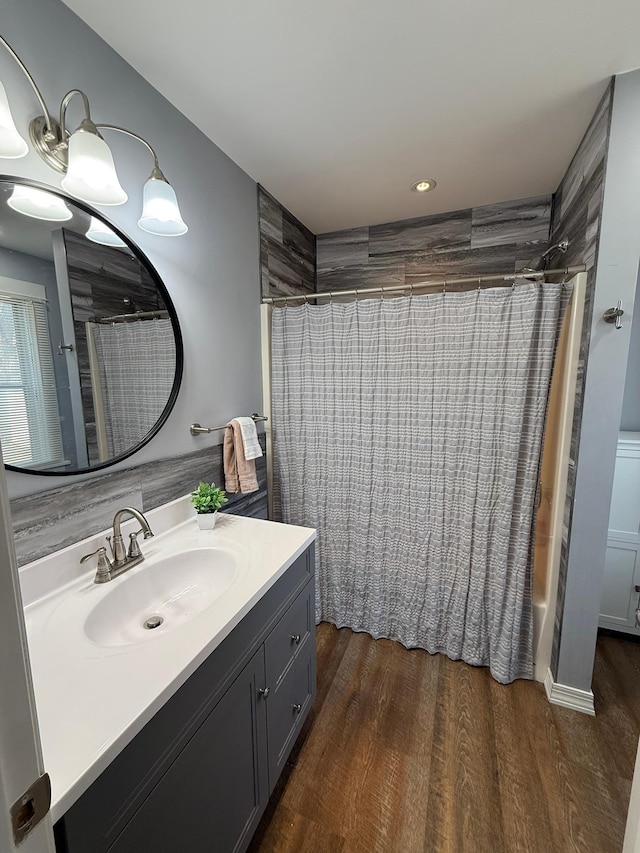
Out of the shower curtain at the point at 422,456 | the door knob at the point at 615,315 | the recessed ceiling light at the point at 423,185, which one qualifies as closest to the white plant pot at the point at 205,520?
the shower curtain at the point at 422,456

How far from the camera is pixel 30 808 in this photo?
1.29 feet

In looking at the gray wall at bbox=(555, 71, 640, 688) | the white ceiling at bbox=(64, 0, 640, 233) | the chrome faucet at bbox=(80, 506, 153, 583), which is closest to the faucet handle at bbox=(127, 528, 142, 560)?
the chrome faucet at bbox=(80, 506, 153, 583)

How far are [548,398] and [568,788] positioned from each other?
148cm

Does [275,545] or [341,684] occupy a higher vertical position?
[275,545]

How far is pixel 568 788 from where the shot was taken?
1.27 metres

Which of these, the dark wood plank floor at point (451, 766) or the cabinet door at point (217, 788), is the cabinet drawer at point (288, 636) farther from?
the dark wood plank floor at point (451, 766)

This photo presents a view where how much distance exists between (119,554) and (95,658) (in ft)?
→ 1.30

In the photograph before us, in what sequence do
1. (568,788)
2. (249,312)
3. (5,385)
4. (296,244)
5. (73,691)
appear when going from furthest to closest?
(296,244) < (249,312) < (568,788) < (5,385) < (73,691)

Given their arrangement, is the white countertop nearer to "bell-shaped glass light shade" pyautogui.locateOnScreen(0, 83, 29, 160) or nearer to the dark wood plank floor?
the dark wood plank floor

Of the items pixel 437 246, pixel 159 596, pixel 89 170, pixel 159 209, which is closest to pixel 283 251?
pixel 437 246

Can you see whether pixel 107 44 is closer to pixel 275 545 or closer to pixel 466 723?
pixel 275 545

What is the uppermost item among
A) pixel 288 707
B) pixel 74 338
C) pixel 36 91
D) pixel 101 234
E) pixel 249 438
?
pixel 36 91

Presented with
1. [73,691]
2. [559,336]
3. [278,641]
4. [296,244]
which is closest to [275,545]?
[278,641]

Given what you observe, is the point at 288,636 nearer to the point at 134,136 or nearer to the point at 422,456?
the point at 422,456
